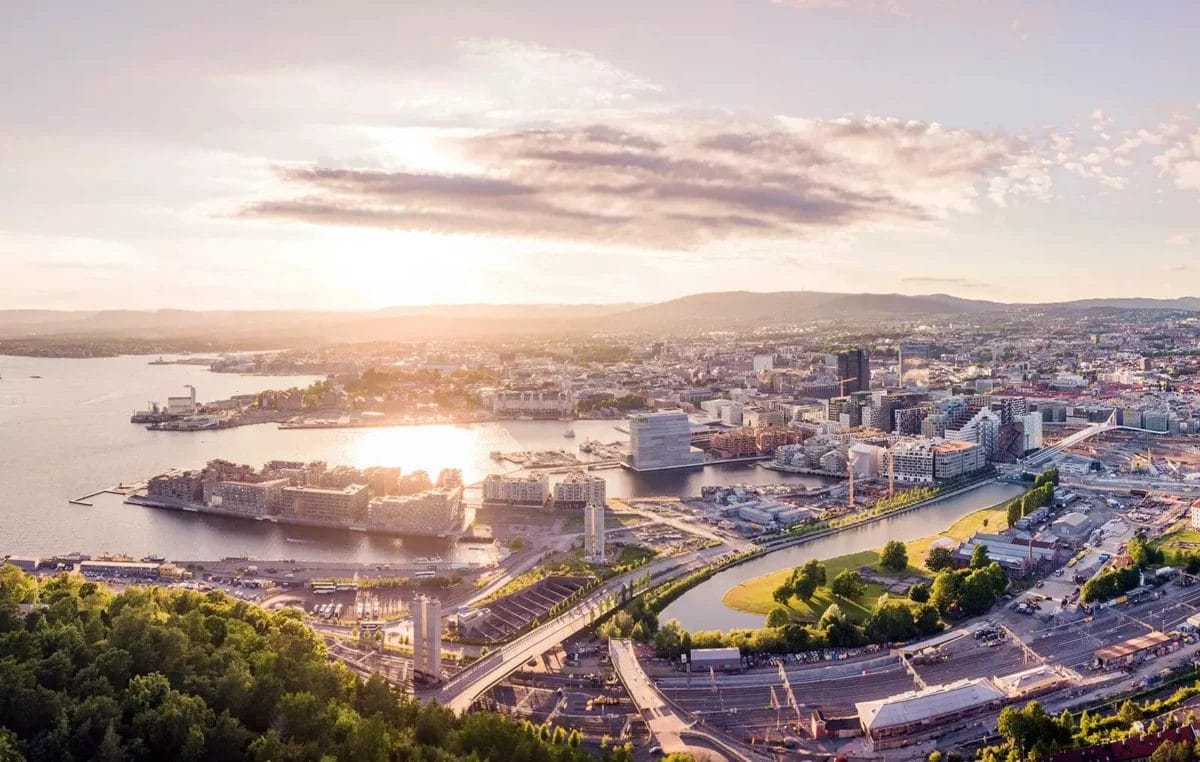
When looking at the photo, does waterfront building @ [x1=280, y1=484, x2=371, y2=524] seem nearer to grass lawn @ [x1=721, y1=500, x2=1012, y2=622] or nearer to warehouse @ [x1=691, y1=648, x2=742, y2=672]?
grass lawn @ [x1=721, y1=500, x2=1012, y2=622]

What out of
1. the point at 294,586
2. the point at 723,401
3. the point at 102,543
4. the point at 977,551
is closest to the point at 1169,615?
the point at 977,551

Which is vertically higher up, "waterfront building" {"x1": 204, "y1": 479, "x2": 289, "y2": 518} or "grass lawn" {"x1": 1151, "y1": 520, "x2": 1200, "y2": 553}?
"waterfront building" {"x1": 204, "y1": 479, "x2": 289, "y2": 518}

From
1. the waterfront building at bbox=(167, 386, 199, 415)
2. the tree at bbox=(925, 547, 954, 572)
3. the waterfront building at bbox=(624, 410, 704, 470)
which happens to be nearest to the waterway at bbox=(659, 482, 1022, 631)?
the tree at bbox=(925, 547, 954, 572)

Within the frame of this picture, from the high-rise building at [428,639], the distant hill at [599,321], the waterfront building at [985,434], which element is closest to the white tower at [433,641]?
the high-rise building at [428,639]

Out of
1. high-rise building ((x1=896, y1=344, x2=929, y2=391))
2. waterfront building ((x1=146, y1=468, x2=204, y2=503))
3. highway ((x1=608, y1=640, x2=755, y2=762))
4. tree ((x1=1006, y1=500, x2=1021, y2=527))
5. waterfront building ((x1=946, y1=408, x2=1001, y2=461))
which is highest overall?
high-rise building ((x1=896, y1=344, x2=929, y2=391))

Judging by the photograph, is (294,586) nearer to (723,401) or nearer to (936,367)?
(723,401)

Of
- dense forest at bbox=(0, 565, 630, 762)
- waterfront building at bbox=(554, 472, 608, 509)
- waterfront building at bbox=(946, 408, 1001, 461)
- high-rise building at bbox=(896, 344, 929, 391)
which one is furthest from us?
high-rise building at bbox=(896, 344, 929, 391)

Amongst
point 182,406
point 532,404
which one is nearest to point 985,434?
point 532,404

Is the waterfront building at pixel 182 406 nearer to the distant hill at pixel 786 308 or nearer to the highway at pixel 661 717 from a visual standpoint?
the highway at pixel 661 717
